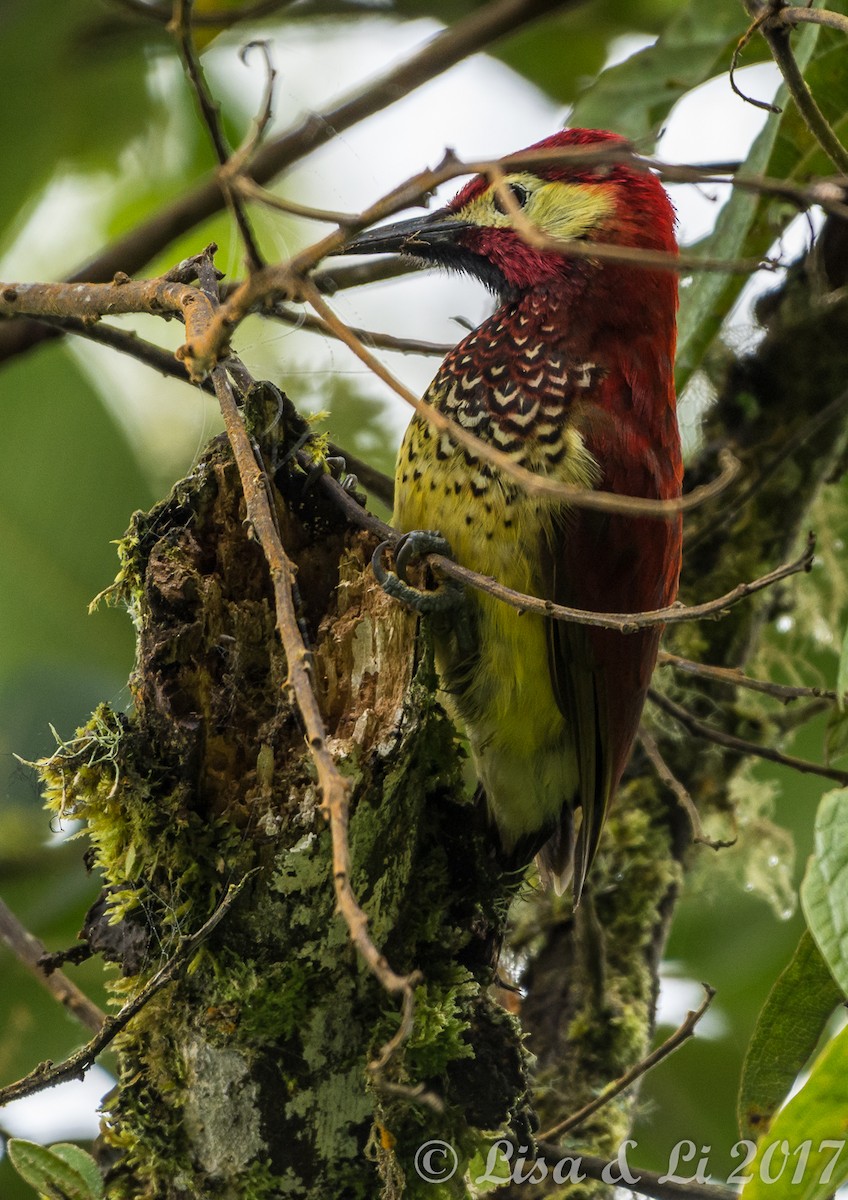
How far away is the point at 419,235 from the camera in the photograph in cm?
255

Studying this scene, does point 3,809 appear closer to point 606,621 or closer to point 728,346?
point 606,621

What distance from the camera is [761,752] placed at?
2611 millimetres

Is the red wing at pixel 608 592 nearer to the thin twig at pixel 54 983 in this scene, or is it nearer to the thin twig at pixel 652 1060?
the thin twig at pixel 652 1060

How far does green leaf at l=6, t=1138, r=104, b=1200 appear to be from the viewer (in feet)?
5.91

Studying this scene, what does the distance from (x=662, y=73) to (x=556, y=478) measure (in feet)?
4.16

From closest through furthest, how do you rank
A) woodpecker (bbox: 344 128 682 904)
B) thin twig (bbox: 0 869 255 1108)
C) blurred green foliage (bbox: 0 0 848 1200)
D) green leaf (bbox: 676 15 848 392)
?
thin twig (bbox: 0 869 255 1108) → woodpecker (bbox: 344 128 682 904) → green leaf (bbox: 676 15 848 392) → blurred green foliage (bbox: 0 0 848 1200)

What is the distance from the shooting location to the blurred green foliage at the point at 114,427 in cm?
256

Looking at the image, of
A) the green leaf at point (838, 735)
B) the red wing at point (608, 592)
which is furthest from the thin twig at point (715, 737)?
the green leaf at point (838, 735)

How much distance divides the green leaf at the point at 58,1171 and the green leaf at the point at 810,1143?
874 mm

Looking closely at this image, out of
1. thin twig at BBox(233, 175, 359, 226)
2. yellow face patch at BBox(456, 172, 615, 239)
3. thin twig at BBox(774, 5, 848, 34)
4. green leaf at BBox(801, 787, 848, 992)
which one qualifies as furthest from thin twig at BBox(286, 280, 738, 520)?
yellow face patch at BBox(456, 172, 615, 239)

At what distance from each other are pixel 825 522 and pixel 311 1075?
228cm

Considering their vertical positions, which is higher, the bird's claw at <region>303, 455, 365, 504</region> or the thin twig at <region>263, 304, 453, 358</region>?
the thin twig at <region>263, 304, 453, 358</region>

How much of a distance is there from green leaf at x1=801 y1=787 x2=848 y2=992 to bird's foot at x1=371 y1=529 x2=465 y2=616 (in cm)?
66

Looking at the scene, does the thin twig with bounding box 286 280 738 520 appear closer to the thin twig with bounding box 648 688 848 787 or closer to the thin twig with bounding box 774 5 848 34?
the thin twig with bounding box 774 5 848 34
